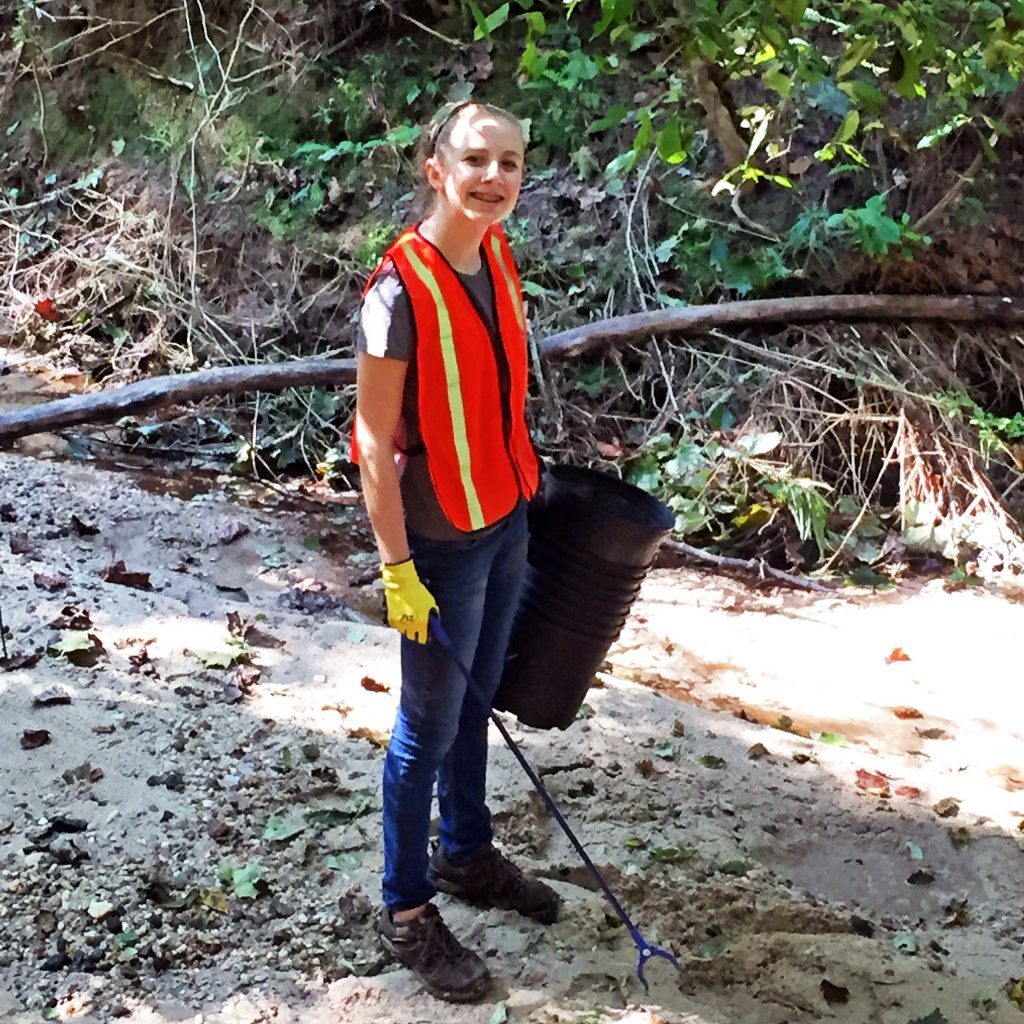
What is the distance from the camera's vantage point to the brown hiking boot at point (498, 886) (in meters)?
2.57

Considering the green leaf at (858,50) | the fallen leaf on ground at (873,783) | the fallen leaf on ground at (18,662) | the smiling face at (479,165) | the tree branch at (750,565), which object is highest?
the green leaf at (858,50)

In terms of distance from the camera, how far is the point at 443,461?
210 cm

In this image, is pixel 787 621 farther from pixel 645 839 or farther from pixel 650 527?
pixel 650 527

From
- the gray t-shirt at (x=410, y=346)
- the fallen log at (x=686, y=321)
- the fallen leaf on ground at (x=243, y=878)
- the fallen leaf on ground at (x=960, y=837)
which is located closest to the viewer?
the gray t-shirt at (x=410, y=346)

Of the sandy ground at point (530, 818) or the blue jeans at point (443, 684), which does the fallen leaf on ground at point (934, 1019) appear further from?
the blue jeans at point (443, 684)

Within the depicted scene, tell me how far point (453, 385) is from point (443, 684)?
0.63 m

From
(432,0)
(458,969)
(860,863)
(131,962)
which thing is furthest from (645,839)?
(432,0)

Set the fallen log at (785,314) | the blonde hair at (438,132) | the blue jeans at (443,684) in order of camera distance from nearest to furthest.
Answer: the blonde hair at (438,132), the blue jeans at (443,684), the fallen log at (785,314)

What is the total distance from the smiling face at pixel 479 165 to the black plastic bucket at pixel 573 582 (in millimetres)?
711

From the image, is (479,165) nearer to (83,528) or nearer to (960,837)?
(960,837)

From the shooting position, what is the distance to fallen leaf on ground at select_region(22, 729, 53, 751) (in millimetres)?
2943

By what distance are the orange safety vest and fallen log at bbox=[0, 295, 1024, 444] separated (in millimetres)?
3919

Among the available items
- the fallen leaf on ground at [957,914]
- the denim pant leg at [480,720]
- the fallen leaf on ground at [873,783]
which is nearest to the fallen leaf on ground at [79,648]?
the denim pant leg at [480,720]

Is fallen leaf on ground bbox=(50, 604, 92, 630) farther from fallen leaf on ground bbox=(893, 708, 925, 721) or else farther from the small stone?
fallen leaf on ground bbox=(893, 708, 925, 721)
